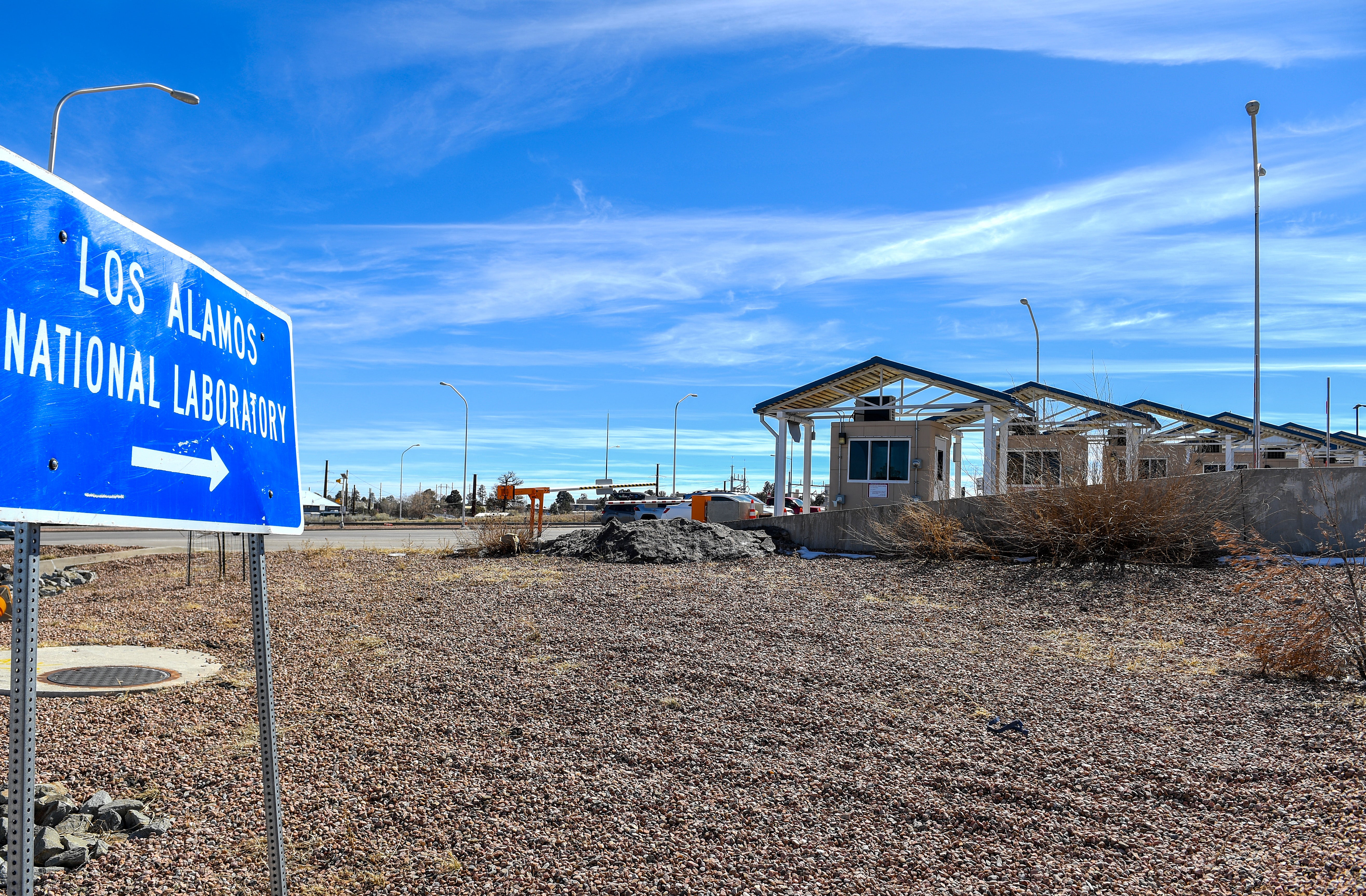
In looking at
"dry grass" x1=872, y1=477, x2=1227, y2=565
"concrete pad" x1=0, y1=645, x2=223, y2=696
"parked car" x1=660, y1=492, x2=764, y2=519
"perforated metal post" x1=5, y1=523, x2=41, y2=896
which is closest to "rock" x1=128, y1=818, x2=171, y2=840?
"perforated metal post" x1=5, y1=523, x2=41, y2=896

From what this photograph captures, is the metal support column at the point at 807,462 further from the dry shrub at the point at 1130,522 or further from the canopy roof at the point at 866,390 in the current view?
the dry shrub at the point at 1130,522

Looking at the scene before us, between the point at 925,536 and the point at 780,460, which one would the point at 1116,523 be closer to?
the point at 925,536

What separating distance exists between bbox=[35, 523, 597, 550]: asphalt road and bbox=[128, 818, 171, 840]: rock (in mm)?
11849

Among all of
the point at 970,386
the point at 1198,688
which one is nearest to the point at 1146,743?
the point at 1198,688

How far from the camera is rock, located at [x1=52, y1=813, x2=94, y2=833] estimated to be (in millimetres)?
3645

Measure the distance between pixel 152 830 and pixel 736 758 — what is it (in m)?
2.72

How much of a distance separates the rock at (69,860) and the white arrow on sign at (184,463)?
Result: 200 centimetres

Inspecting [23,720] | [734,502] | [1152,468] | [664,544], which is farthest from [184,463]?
[734,502]

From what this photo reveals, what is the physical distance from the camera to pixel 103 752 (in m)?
4.66

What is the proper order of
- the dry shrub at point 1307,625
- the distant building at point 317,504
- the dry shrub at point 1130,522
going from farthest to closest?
the distant building at point 317,504 < the dry shrub at point 1130,522 < the dry shrub at point 1307,625

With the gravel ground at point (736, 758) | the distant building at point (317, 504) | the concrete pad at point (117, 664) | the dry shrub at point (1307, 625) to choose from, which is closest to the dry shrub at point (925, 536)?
the gravel ground at point (736, 758)

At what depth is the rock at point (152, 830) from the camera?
12.1 feet

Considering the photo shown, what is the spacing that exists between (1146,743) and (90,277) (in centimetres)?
529

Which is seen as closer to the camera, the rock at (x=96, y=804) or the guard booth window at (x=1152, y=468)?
the rock at (x=96, y=804)
